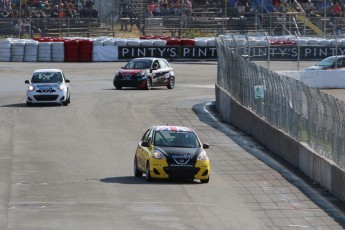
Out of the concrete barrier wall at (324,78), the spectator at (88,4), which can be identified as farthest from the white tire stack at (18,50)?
the concrete barrier wall at (324,78)

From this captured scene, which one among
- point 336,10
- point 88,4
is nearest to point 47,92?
point 88,4

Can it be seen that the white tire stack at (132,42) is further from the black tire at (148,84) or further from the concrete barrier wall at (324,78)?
the concrete barrier wall at (324,78)

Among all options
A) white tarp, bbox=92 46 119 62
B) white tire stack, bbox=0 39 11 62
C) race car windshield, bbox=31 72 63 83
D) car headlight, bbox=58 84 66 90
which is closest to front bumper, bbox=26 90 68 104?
car headlight, bbox=58 84 66 90

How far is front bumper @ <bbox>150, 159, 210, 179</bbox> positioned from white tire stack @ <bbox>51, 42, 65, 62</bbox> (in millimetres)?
37923

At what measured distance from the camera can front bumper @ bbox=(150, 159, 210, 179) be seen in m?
22.0

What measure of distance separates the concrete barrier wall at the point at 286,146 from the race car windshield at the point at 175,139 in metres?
2.78

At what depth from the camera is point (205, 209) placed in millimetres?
18906

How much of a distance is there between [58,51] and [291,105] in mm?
34202

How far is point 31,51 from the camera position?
195ft

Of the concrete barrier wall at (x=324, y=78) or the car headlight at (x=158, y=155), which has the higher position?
the car headlight at (x=158, y=155)

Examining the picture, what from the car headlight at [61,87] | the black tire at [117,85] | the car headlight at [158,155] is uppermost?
the car headlight at [158,155]

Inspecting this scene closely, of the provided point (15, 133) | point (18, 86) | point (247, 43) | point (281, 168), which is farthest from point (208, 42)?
point (281, 168)

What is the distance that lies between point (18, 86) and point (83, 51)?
13801 millimetres

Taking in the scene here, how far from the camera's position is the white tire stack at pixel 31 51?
5916 cm
